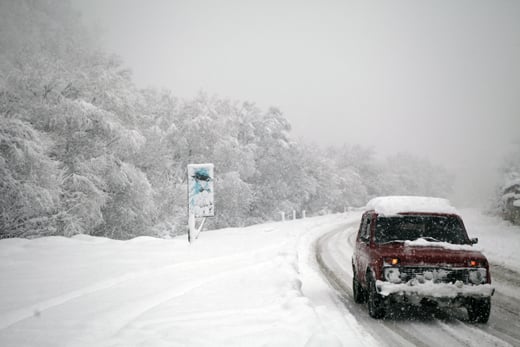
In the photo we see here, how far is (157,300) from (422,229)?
537 centimetres

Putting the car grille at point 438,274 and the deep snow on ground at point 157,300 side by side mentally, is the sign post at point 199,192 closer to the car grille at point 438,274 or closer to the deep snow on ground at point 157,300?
the deep snow on ground at point 157,300

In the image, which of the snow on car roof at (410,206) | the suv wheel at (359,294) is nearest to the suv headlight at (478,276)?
the snow on car roof at (410,206)

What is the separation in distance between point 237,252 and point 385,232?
7.90 m

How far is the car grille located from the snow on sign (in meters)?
11.4

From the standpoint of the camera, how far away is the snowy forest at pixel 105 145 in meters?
16.8

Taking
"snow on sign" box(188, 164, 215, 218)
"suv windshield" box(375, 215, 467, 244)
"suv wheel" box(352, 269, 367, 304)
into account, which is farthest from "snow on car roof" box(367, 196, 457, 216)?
"snow on sign" box(188, 164, 215, 218)

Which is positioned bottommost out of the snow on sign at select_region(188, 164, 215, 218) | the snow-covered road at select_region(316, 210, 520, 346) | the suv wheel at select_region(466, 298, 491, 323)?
the snow-covered road at select_region(316, 210, 520, 346)

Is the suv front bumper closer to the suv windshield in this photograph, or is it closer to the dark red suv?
the dark red suv

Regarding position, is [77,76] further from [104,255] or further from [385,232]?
[385,232]

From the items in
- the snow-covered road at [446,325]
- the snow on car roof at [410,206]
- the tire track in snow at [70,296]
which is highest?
the snow on car roof at [410,206]

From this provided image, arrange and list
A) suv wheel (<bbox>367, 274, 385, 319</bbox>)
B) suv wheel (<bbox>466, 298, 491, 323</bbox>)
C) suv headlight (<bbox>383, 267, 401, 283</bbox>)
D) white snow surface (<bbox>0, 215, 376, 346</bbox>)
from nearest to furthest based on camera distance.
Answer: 1. white snow surface (<bbox>0, 215, 376, 346</bbox>)
2. suv wheel (<bbox>466, 298, 491, 323</bbox>)
3. suv headlight (<bbox>383, 267, 401, 283</bbox>)
4. suv wheel (<bbox>367, 274, 385, 319</bbox>)

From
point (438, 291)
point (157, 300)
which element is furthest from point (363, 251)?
point (157, 300)

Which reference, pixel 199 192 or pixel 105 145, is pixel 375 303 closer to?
pixel 199 192

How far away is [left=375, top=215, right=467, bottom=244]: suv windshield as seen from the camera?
7043 mm
